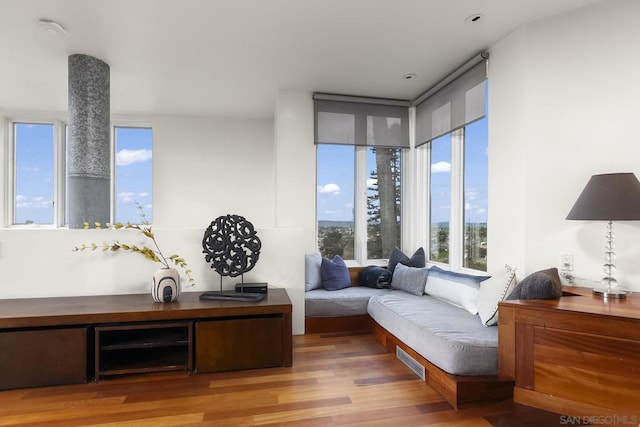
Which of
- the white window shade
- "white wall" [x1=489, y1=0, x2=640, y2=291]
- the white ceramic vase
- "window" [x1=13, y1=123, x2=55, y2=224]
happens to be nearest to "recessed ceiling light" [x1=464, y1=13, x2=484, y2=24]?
"white wall" [x1=489, y1=0, x2=640, y2=291]

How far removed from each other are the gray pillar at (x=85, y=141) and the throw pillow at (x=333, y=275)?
2.16m

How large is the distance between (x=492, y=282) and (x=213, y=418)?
209 cm

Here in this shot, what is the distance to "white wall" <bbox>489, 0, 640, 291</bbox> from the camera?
7.20 ft

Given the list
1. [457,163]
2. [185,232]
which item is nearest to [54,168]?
[185,232]

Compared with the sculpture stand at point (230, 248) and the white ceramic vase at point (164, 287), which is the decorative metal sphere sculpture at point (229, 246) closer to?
the sculpture stand at point (230, 248)

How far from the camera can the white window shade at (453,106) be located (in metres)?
2.98

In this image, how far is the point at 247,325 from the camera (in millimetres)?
2400

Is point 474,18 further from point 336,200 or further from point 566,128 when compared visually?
point 336,200

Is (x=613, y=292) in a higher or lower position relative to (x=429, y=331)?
higher

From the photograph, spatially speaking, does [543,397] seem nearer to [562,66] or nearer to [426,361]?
[426,361]

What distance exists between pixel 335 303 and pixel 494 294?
1.43 metres

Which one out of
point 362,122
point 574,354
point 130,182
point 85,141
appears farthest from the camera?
point 130,182

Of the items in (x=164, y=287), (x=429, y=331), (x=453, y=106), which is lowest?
(x=429, y=331)

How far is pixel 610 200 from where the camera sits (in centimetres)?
195
